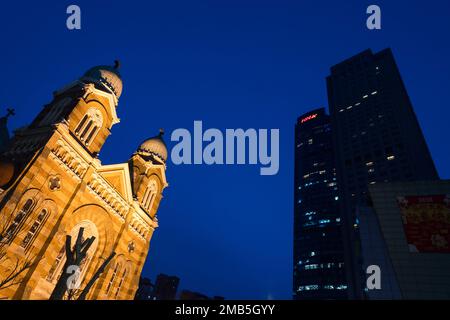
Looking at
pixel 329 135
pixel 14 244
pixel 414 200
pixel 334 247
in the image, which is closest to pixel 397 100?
pixel 329 135

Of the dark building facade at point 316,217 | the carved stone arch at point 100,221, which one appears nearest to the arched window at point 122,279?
the carved stone arch at point 100,221

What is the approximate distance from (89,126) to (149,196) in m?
11.3

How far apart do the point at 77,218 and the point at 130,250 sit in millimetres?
7793

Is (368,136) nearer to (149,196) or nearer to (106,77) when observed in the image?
(149,196)

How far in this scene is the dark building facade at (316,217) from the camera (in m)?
106

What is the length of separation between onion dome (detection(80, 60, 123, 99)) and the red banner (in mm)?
31942

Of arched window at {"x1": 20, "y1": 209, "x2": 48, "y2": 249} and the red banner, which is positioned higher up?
the red banner

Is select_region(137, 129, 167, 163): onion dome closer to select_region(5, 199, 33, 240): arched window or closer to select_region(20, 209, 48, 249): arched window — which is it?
select_region(20, 209, 48, 249): arched window

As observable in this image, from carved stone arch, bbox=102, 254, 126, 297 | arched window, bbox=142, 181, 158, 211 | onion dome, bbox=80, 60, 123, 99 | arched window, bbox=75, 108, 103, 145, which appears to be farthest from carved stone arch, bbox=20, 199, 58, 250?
onion dome, bbox=80, 60, 123, 99

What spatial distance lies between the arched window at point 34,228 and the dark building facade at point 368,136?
90.2m

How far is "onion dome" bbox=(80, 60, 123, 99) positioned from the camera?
31.2 m
